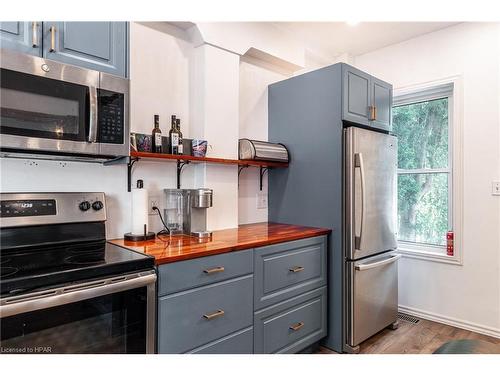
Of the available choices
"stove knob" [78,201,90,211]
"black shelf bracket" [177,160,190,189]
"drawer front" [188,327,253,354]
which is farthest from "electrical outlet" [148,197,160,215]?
"drawer front" [188,327,253,354]

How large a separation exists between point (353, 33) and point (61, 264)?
2.93 m

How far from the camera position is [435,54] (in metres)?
2.91

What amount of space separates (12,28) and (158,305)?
1285mm

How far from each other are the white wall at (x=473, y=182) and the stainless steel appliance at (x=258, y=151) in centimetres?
158

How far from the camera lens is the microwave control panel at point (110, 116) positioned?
154cm

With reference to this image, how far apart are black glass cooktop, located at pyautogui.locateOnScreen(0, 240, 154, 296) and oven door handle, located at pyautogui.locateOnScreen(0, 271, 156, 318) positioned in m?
0.02

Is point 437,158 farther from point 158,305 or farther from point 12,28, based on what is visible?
point 12,28

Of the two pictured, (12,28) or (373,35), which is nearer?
(12,28)

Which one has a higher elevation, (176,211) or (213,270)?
(176,211)

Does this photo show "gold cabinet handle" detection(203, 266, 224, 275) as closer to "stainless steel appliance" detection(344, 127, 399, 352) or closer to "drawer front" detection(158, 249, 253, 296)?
"drawer front" detection(158, 249, 253, 296)

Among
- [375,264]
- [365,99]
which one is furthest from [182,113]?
[375,264]

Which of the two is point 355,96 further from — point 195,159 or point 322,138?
point 195,159

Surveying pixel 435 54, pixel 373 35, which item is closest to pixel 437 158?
pixel 435 54

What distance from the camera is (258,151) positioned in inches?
95.8
